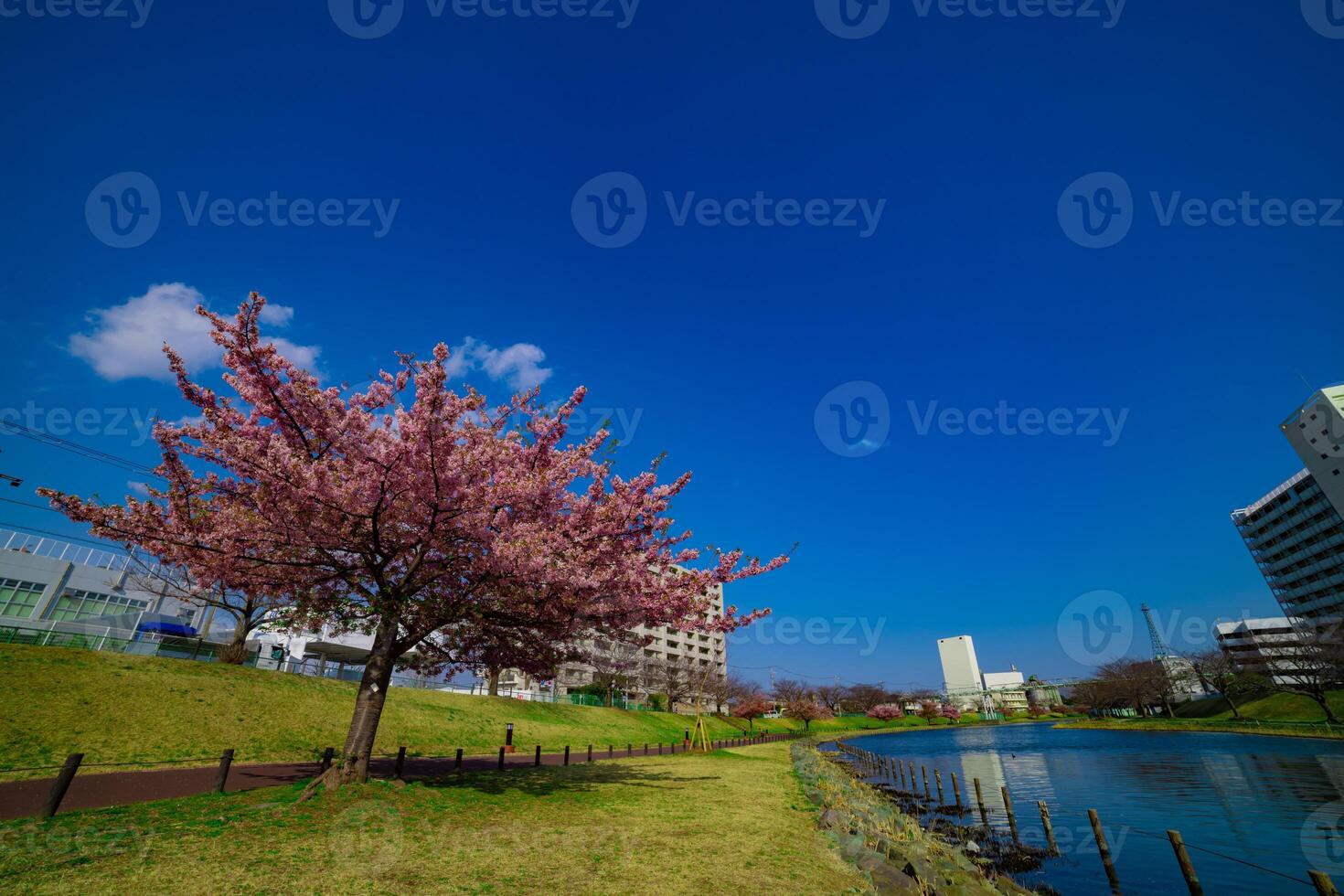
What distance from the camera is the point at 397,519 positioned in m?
12.9

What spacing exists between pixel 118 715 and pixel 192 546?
39.3ft

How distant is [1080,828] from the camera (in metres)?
20.9

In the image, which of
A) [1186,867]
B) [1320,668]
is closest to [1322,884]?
[1186,867]

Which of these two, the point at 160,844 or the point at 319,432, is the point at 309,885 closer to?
the point at 160,844

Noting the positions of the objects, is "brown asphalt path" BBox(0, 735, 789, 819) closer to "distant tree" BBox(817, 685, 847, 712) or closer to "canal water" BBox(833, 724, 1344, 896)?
"canal water" BBox(833, 724, 1344, 896)

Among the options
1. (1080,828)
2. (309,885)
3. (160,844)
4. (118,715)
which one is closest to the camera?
(309,885)

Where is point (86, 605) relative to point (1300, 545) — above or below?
below

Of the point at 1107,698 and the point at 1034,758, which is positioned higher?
the point at 1107,698

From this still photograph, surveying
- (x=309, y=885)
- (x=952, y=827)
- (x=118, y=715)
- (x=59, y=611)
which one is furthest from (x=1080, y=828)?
(x=59, y=611)

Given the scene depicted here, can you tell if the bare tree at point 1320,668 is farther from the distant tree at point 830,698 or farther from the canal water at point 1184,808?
the distant tree at point 830,698

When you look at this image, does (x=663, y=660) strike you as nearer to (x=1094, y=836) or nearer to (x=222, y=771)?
(x=1094, y=836)

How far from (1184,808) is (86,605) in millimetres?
86877

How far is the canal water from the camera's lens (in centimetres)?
1545

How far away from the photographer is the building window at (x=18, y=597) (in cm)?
4884
